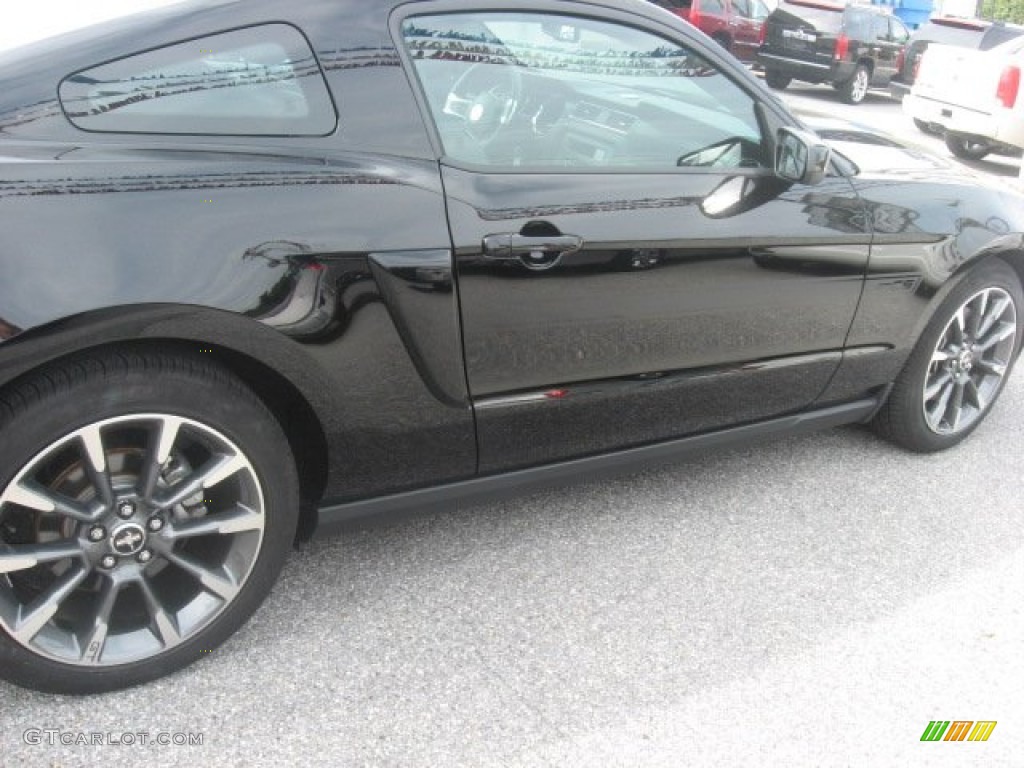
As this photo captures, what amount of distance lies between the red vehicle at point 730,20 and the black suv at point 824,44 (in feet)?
2.49

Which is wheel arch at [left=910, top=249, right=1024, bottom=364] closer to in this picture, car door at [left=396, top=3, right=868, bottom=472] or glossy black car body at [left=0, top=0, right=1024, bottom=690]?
car door at [left=396, top=3, right=868, bottom=472]

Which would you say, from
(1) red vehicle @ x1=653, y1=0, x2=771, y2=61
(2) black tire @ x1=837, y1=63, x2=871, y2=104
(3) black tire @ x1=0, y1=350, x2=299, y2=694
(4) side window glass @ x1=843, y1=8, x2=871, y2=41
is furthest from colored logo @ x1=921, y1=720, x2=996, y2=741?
(1) red vehicle @ x1=653, y1=0, x2=771, y2=61

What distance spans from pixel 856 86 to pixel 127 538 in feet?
49.5

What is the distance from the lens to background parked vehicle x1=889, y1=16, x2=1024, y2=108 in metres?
11.8

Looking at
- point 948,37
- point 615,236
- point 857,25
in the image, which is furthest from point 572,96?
point 857,25

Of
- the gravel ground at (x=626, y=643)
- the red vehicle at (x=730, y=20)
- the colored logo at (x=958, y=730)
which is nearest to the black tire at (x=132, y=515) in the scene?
the gravel ground at (x=626, y=643)

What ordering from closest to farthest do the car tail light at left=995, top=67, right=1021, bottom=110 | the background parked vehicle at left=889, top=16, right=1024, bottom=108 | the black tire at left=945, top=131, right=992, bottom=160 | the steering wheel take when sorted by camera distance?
1. the steering wheel
2. the car tail light at left=995, top=67, right=1021, bottom=110
3. the black tire at left=945, top=131, right=992, bottom=160
4. the background parked vehicle at left=889, top=16, right=1024, bottom=108

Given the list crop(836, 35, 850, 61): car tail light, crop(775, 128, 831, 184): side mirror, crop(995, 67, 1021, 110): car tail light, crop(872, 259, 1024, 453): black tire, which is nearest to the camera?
crop(775, 128, 831, 184): side mirror

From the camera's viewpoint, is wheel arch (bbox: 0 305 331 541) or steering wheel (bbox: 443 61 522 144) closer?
wheel arch (bbox: 0 305 331 541)

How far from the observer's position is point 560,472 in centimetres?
264

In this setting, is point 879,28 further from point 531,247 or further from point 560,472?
point 531,247

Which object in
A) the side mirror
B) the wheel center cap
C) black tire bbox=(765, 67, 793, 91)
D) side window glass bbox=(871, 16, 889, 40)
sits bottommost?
black tire bbox=(765, 67, 793, 91)

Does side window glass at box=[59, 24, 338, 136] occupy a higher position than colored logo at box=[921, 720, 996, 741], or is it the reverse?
side window glass at box=[59, 24, 338, 136]

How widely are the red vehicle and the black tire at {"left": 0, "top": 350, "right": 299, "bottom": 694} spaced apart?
14718 mm
